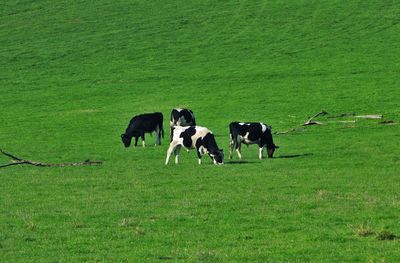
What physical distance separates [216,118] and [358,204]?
97.4ft

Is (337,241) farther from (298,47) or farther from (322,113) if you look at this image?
(298,47)

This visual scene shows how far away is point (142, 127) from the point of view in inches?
1561

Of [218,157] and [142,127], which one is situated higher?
[142,127]

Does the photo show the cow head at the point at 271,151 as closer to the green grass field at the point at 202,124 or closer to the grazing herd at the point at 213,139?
the grazing herd at the point at 213,139

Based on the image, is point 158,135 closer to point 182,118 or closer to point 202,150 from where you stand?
point 182,118

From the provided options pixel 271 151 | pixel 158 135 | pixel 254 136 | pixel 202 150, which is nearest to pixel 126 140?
pixel 158 135

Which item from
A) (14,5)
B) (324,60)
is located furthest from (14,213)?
(14,5)

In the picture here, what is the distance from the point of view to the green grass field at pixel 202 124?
1673 centimetres

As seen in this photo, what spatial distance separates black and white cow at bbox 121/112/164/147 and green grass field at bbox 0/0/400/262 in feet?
5.14

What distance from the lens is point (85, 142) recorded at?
4109cm

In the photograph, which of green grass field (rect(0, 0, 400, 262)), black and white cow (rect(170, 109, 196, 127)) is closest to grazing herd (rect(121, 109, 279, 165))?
green grass field (rect(0, 0, 400, 262))

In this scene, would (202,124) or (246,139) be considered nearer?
(246,139)

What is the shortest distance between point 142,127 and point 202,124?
24.6 feet

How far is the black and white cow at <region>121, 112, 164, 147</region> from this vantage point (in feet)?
128
